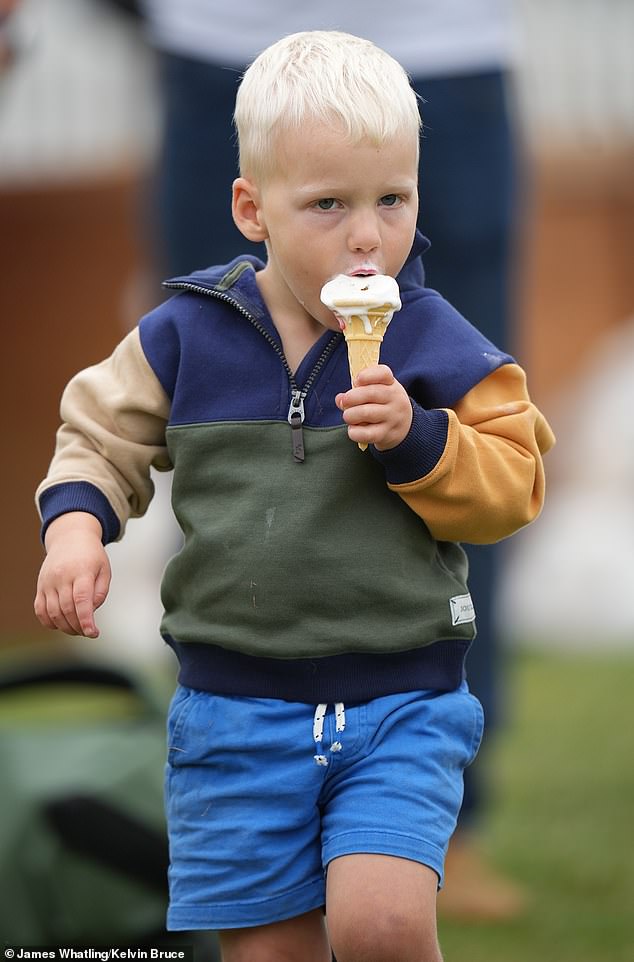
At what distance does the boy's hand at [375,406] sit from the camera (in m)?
1.74

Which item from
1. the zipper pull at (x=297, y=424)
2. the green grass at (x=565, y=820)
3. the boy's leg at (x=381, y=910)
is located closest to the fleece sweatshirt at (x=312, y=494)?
the zipper pull at (x=297, y=424)

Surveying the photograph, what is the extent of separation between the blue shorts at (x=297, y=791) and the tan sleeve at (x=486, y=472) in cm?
23

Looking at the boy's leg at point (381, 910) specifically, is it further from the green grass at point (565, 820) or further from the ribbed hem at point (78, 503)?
the green grass at point (565, 820)

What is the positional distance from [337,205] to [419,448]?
0.30 metres

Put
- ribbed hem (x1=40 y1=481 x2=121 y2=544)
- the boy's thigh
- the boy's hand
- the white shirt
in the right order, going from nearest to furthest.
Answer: the boy's hand
the boy's thigh
ribbed hem (x1=40 y1=481 x2=121 y2=544)
the white shirt

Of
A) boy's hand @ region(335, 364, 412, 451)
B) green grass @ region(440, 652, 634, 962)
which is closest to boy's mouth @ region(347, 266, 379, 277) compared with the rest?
boy's hand @ region(335, 364, 412, 451)

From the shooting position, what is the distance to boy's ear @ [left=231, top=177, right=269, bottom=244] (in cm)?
193

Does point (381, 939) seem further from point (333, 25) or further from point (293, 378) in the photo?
point (333, 25)

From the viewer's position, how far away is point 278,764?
1922 millimetres

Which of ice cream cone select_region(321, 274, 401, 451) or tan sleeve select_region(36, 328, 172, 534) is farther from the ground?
ice cream cone select_region(321, 274, 401, 451)

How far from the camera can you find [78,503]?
1.94 m

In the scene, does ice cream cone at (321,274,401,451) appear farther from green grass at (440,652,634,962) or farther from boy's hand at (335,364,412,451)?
green grass at (440,652,634,962)

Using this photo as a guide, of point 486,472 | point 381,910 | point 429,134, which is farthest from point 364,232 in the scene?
point 429,134

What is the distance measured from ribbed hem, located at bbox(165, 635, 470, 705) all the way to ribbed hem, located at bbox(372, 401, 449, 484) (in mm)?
245
